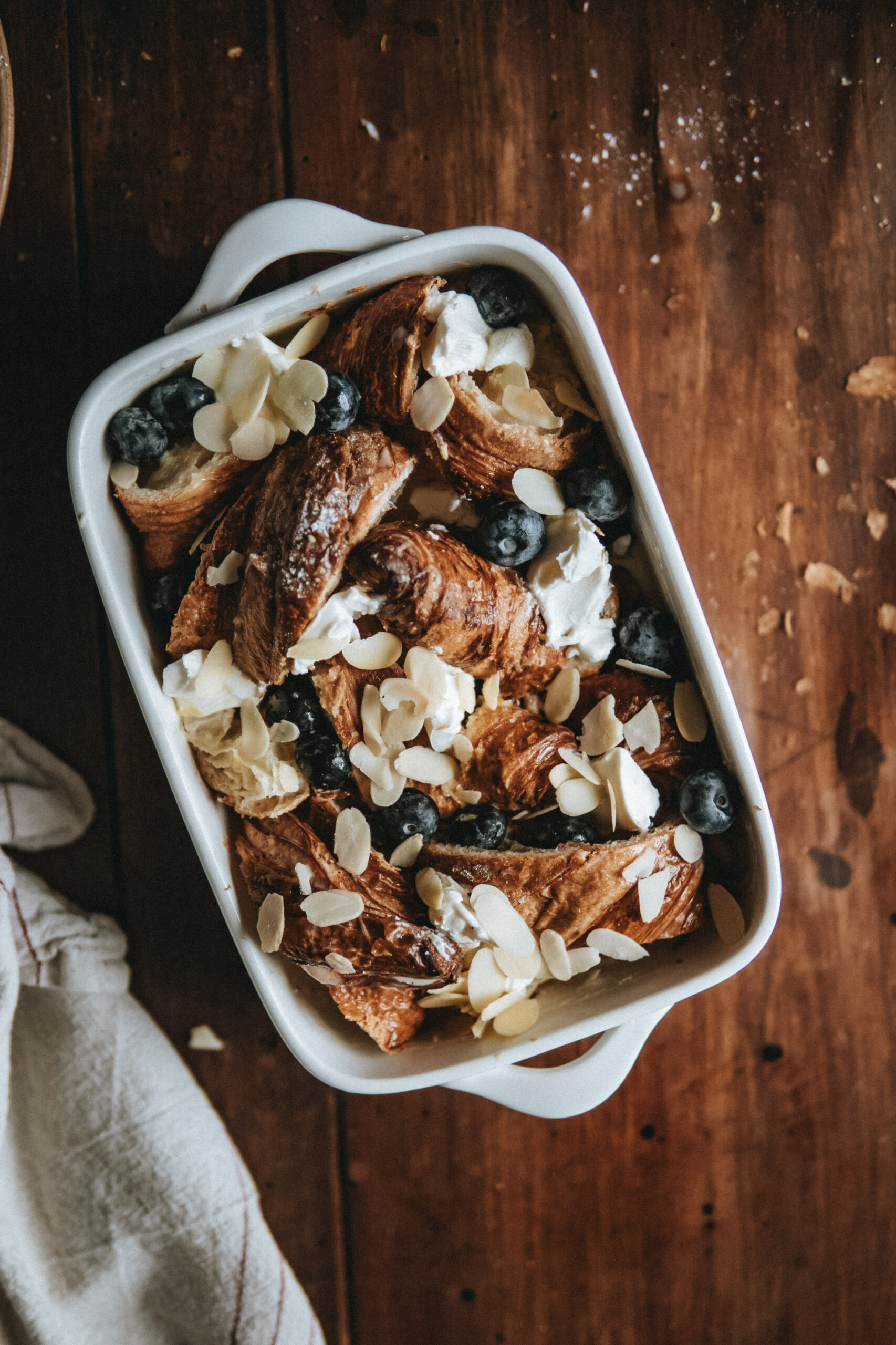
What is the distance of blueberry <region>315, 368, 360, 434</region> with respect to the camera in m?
1.00

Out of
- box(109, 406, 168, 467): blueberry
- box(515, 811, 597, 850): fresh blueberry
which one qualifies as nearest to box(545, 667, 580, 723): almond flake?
box(515, 811, 597, 850): fresh blueberry

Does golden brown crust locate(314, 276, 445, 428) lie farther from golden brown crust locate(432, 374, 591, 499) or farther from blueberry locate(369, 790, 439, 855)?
blueberry locate(369, 790, 439, 855)

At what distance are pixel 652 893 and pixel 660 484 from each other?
566mm

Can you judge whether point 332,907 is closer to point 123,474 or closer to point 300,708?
point 300,708

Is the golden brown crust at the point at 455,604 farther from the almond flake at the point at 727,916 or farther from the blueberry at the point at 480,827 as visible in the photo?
the almond flake at the point at 727,916

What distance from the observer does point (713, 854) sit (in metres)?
1.13

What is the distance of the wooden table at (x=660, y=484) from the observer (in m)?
1.24

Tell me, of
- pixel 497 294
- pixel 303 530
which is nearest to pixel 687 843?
pixel 303 530

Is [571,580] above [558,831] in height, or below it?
above

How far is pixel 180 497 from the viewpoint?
3.40 ft

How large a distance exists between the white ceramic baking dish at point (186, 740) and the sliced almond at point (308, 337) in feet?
0.06

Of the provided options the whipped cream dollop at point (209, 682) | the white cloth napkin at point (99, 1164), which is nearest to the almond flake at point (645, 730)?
the whipped cream dollop at point (209, 682)

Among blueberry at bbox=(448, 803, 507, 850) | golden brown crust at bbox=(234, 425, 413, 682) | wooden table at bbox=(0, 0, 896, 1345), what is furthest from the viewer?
wooden table at bbox=(0, 0, 896, 1345)

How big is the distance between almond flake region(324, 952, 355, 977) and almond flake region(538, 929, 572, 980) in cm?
22
